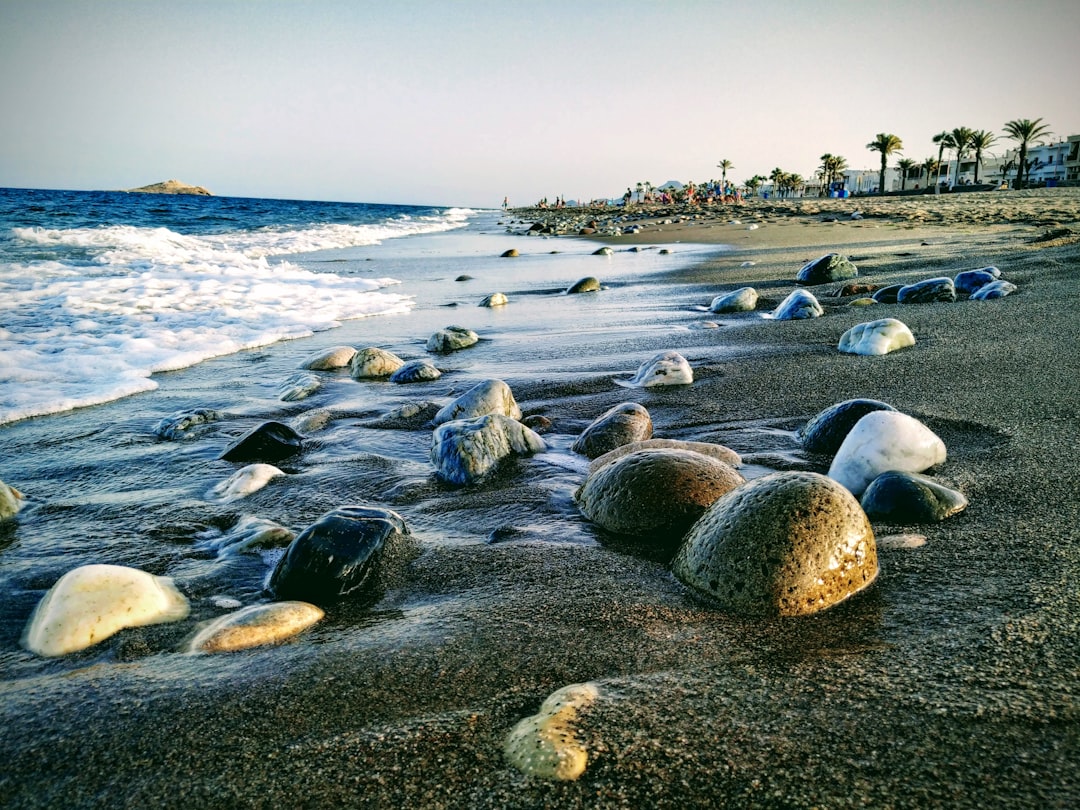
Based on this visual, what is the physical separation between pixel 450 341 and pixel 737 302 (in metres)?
2.90

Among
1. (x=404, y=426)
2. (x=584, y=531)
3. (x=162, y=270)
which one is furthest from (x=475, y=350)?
(x=162, y=270)

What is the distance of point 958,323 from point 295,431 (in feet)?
15.0

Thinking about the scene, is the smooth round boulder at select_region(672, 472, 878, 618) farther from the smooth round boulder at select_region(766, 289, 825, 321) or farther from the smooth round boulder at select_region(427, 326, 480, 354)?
the smooth round boulder at select_region(766, 289, 825, 321)

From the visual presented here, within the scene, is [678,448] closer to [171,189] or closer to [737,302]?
[737,302]

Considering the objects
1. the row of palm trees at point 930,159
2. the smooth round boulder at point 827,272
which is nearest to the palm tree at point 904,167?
the row of palm trees at point 930,159

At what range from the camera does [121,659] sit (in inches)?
63.0

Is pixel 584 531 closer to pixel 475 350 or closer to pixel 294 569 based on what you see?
pixel 294 569

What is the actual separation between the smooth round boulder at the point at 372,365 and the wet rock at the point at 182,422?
117cm

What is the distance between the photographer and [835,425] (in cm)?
270

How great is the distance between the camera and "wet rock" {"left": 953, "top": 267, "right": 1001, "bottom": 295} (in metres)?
5.91

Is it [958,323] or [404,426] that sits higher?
[958,323]

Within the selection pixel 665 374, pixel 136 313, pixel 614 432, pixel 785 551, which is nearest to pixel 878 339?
pixel 665 374

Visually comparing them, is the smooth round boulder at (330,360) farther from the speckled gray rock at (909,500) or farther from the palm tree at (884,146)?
the palm tree at (884,146)

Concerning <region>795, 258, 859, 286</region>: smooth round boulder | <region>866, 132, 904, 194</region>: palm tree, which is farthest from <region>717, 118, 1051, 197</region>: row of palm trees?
<region>795, 258, 859, 286</region>: smooth round boulder
